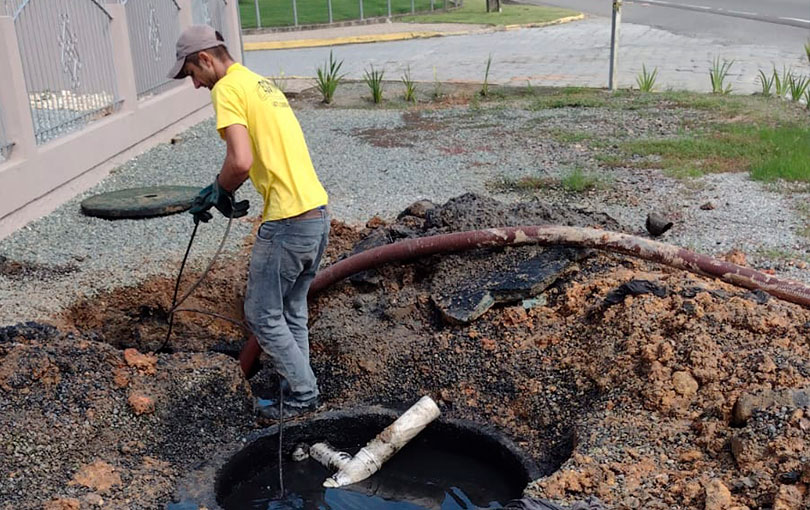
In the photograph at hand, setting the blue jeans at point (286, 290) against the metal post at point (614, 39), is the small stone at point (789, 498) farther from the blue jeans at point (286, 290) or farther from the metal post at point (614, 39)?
the metal post at point (614, 39)

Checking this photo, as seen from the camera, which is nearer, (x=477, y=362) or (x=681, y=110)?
(x=477, y=362)

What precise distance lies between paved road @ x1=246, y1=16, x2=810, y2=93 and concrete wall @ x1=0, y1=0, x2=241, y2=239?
18.3 feet

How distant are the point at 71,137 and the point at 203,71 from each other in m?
4.84

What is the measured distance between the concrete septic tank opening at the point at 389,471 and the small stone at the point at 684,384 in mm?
723

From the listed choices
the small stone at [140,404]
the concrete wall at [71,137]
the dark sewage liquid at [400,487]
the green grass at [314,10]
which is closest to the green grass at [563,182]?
the dark sewage liquid at [400,487]

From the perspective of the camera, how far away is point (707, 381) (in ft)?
12.5

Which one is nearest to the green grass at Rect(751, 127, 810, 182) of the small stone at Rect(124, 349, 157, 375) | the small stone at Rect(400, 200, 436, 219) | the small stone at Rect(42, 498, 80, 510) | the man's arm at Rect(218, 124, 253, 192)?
the small stone at Rect(400, 200, 436, 219)

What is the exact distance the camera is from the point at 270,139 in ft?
12.7

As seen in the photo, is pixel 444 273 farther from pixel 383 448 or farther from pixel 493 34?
pixel 493 34

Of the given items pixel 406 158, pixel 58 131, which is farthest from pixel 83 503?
pixel 406 158

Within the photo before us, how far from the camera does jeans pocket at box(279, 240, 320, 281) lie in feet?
13.1

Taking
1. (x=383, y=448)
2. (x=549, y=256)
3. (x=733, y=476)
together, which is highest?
(x=549, y=256)

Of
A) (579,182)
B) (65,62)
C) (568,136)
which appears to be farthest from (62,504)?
(568,136)

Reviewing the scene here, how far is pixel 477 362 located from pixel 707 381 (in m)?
1.20
